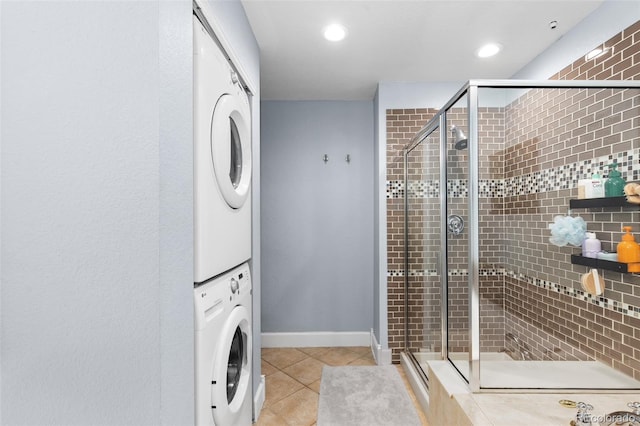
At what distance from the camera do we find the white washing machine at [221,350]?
118 cm

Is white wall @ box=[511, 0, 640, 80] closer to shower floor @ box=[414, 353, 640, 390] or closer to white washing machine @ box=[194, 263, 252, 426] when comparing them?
shower floor @ box=[414, 353, 640, 390]

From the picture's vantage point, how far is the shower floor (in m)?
1.56

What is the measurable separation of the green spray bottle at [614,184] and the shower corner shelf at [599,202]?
0.08ft

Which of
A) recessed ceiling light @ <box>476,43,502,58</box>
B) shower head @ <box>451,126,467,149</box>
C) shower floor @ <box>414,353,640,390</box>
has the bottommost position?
shower floor @ <box>414,353,640,390</box>

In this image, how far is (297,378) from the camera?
8.87 ft

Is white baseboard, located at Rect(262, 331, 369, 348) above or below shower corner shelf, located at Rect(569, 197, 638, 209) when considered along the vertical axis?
below

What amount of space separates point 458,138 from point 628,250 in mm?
920

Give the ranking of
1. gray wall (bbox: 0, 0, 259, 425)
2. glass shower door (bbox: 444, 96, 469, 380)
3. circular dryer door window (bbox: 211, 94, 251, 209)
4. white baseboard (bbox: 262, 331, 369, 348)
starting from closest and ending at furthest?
gray wall (bbox: 0, 0, 259, 425) → circular dryer door window (bbox: 211, 94, 251, 209) → glass shower door (bbox: 444, 96, 469, 380) → white baseboard (bbox: 262, 331, 369, 348)

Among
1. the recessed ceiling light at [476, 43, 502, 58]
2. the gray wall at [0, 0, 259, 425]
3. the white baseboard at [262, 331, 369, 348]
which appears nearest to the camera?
the gray wall at [0, 0, 259, 425]

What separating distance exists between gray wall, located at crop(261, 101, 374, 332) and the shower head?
1.62 m

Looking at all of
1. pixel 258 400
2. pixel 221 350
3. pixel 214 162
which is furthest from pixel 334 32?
pixel 258 400

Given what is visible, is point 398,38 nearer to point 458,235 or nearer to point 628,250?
point 458,235

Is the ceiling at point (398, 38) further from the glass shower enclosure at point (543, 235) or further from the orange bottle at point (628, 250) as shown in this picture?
the orange bottle at point (628, 250)

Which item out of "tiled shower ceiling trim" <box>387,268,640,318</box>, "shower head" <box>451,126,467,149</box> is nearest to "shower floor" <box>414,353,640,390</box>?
"tiled shower ceiling trim" <box>387,268,640,318</box>
